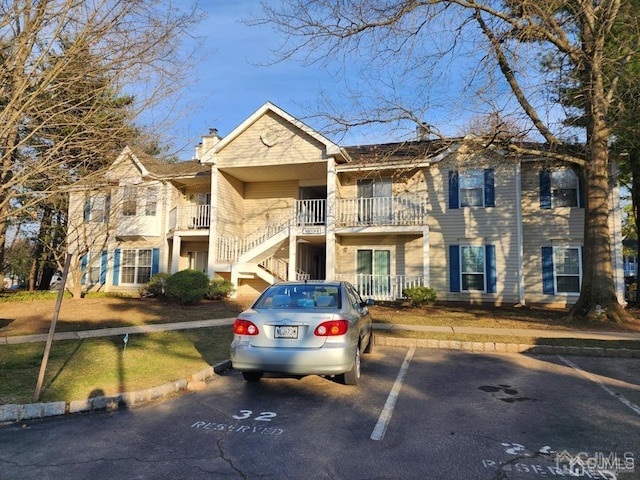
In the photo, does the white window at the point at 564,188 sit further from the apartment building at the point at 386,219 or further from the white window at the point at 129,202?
the white window at the point at 129,202

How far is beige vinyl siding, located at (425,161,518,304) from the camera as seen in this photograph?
17375 mm

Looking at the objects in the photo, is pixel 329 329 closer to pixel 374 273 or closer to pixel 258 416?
pixel 258 416

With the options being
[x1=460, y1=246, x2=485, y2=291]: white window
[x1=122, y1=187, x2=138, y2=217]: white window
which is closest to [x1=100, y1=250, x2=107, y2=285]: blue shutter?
[x1=122, y1=187, x2=138, y2=217]: white window

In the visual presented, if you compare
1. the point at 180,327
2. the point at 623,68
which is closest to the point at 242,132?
the point at 180,327

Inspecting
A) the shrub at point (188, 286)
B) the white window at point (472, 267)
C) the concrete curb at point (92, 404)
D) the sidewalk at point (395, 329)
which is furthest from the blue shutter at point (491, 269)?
the concrete curb at point (92, 404)

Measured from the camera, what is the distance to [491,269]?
1753 centimetres

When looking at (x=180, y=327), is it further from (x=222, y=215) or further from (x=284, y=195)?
(x=284, y=195)

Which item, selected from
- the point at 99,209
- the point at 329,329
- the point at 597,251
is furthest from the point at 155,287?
the point at 597,251

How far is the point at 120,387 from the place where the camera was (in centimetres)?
561

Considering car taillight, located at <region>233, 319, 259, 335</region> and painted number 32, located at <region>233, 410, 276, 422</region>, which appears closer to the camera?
painted number 32, located at <region>233, 410, 276, 422</region>

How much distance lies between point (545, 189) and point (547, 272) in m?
3.53

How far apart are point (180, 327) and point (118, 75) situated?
640 centimetres

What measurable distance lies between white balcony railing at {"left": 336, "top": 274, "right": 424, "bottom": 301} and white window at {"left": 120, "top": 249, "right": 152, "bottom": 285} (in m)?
10.5

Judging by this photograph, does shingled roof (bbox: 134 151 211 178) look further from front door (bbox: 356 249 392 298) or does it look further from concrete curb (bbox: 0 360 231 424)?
concrete curb (bbox: 0 360 231 424)
